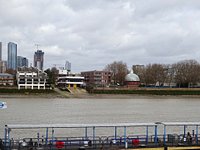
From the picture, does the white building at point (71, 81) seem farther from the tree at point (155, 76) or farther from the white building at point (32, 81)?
the tree at point (155, 76)

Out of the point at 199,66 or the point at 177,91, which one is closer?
the point at 177,91

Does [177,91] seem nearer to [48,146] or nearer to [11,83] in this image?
[11,83]

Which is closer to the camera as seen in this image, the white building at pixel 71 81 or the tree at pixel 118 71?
the white building at pixel 71 81

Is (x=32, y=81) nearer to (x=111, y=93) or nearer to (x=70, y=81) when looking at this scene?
(x=70, y=81)

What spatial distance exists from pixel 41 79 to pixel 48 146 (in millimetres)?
113316

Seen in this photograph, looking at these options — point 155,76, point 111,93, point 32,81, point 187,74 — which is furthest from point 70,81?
point 187,74

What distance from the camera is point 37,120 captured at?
180 feet

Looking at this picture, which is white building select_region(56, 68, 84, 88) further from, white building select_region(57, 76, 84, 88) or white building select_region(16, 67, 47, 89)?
white building select_region(16, 67, 47, 89)

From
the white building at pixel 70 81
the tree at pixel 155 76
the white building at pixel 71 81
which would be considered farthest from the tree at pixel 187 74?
the white building at pixel 71 81

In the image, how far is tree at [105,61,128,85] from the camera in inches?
6996

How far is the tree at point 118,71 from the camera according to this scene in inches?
6996

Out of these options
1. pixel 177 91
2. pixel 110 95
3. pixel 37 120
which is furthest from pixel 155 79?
pixel 37 120

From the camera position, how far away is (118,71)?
18300cm

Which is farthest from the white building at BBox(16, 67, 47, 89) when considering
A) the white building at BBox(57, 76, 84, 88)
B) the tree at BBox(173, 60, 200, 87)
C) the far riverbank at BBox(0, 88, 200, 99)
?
the tree at BBox(173, 60, 200, 87)
